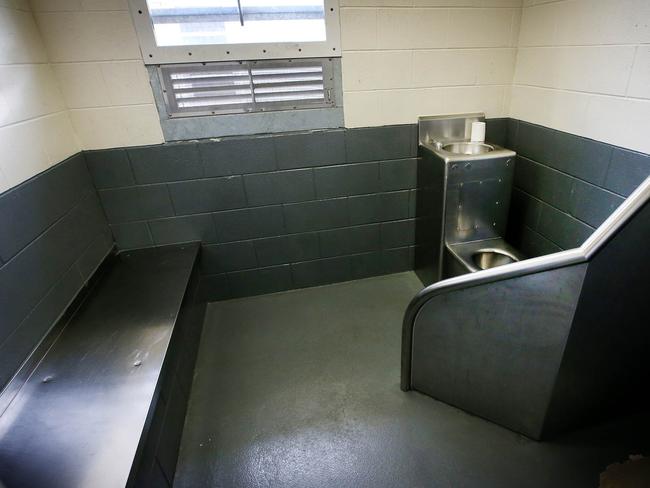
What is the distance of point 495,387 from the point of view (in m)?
1.36

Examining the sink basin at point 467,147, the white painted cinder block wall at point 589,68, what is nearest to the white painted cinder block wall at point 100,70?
the sink basin at point 467,147

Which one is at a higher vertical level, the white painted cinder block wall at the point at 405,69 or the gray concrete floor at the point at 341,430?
the white painted cinder block wall at the point at 405,69

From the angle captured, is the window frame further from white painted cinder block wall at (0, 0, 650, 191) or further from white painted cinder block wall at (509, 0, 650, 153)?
white painted cinder block wall at (509, 0, 650, 153)

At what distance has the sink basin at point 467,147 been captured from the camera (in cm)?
209

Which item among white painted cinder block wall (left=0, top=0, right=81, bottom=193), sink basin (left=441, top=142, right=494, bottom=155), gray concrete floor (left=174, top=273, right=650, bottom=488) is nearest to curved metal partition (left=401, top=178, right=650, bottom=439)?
gray concrete floor (left=174, top=273, right=650, bottom=488)

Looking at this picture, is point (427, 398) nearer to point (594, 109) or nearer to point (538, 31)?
point (594, 109)

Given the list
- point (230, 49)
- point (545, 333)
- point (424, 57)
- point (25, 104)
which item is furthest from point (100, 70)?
point (545, 333)

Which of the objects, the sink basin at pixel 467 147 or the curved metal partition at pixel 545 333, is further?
the sink basin at pixel 467 147

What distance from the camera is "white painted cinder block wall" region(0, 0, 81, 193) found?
1312 millimetres

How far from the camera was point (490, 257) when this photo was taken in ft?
6.52

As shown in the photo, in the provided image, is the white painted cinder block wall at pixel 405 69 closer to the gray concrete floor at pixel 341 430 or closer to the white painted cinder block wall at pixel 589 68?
the white painted cinder block wall at pixel 589 68

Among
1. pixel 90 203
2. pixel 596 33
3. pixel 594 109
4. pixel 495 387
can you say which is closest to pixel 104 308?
pixel 90 203

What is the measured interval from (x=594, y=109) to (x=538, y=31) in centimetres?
60

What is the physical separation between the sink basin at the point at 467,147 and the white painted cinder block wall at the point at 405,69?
23 centimetres
